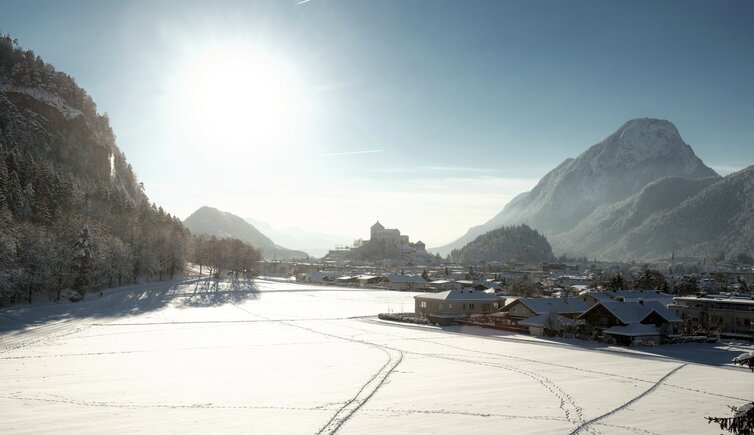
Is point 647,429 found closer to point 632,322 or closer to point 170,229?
point 632,322

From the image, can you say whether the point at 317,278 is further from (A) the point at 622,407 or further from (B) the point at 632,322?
(A) the point at 622,407

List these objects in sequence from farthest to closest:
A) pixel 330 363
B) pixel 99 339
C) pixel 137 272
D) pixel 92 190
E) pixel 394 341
→ pixel 92 190, pixel 137 272, pixel 394 341, pixel 99 339, pixel 330 363

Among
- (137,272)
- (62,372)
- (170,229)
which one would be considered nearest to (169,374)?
(62,372)

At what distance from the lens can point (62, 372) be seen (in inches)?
1248

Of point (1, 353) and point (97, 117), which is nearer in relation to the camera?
point (1, 353)

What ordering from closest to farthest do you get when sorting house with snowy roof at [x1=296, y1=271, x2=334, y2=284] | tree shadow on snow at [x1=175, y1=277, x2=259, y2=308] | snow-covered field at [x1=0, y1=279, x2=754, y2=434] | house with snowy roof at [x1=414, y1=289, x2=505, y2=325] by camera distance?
1. snow-covered field at [x1=0, y1=279, x2=754, y2=434]
2. house with snowy roof at [x1=414, y1=289, x2=505, y2=325]
3. tree shadow on snow at [x1=175, y1=277, x2=259, y2=308]
4. house with snowy roof at [x1=296, y1=271, x2=334, y2=284]

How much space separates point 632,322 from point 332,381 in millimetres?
41435

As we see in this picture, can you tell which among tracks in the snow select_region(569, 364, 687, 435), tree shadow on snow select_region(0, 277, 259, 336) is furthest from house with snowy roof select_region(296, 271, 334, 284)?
tracks in the snow select_region(569, 364, 687, 435)

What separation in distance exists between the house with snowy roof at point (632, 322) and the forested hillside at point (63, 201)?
6866cm

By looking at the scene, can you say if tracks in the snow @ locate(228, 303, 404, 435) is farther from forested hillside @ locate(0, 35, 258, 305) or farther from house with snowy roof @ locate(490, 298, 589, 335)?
forested hillside @ locate(0, 35, 258, 305)

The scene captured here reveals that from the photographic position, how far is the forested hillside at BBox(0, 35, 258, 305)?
69.8m

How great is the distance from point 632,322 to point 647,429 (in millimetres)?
39365

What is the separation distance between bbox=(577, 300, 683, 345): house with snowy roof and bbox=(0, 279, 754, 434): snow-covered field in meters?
3.21

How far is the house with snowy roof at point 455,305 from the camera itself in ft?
236
